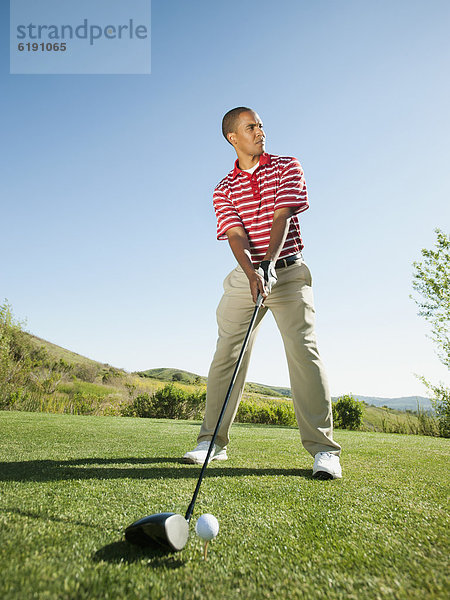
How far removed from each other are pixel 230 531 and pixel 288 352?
155cm

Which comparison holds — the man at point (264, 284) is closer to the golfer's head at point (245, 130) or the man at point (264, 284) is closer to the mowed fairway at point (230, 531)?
the golfer's head at point (245, 130)

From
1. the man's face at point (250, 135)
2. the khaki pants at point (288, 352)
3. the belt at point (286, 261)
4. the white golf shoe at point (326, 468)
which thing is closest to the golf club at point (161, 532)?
the white golf shoe at point (326, 468)

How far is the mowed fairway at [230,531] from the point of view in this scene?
3.27ft

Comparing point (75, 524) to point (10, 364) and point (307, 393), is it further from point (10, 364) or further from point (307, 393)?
point (10, 364)

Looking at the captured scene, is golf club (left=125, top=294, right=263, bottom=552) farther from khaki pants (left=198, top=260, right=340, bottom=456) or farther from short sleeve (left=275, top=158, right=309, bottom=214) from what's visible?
short sleeve (left=275, top=158, right=309, bottom=214)

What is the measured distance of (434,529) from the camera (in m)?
1.45

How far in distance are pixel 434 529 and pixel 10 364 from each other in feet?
39.1

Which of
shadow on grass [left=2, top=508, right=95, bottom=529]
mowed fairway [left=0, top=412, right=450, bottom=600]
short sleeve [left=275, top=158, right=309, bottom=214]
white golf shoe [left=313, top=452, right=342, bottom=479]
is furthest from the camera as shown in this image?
short sleeve [left=275, top=158, right=309, bottom=214]

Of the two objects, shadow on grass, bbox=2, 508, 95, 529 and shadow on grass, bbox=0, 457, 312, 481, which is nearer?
shadow on grass, bbox=2, 508, 95, 529

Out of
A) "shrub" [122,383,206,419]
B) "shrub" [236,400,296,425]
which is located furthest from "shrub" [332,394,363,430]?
"shrub" [122,383,206,419]

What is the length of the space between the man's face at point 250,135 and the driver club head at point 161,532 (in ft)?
9.43

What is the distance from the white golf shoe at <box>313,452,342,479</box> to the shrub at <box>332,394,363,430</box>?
30.7 ft

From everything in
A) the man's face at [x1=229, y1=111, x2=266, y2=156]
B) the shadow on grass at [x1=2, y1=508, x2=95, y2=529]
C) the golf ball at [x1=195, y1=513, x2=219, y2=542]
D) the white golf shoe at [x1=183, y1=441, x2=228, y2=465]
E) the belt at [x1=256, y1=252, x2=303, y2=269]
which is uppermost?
the man's face at [x1=229, y1=111, x2=266, y2=156]

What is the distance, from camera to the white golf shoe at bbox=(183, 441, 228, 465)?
8.77 ft
